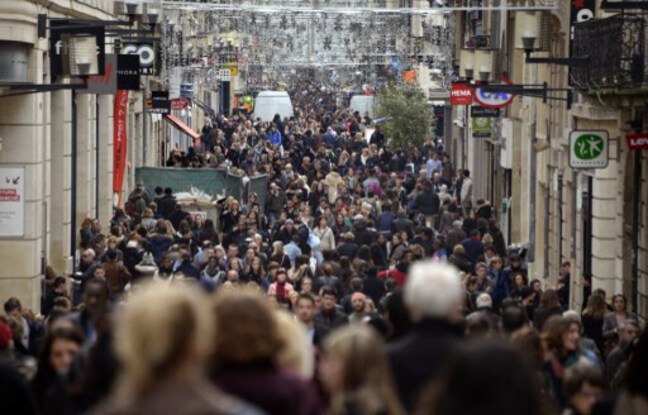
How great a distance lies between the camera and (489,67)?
4303 centimetres

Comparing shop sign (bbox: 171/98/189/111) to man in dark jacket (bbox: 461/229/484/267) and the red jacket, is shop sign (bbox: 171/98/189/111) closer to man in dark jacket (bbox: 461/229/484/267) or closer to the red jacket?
man in dark jacket (bbox: 461/229/484/267)

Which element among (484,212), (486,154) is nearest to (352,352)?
(484,212)

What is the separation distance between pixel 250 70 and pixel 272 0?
391 inches

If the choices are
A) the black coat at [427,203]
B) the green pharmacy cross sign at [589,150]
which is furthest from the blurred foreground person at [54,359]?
the black coat at [427,203]

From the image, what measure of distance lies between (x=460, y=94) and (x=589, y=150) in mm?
18636

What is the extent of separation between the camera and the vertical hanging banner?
43.1m

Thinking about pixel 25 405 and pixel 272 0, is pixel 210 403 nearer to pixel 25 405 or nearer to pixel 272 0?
pixel 25 405

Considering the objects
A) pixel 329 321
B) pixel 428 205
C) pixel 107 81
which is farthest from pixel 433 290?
pixel 428 205

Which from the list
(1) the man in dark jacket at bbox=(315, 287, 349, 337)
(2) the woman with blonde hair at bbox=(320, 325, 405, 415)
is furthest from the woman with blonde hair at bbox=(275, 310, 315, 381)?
(1) the man in dark jacket at bbox=(315, 287, 349, 337)

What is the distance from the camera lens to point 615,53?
84.6 feet

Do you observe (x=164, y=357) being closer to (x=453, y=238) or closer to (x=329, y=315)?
(x=329, y=315)

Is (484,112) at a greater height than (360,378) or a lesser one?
lesser

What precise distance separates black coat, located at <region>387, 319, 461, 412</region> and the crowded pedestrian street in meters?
0.01

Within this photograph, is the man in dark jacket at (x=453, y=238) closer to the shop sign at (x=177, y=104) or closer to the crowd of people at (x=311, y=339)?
the crowd of people at (x=311, y=339)
